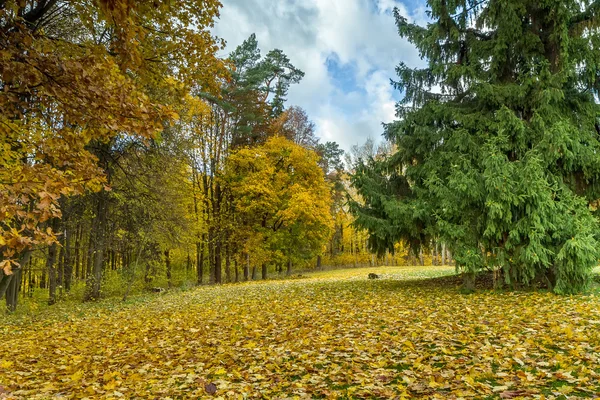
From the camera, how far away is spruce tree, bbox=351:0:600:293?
23.1 feet

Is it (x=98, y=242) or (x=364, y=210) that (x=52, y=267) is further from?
(x=364, y=210)

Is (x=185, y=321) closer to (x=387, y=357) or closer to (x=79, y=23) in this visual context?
(x=387, y=357)

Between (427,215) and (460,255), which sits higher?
(427,215)

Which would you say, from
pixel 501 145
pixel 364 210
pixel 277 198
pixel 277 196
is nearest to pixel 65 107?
pixel 364 210

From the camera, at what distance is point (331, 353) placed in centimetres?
416

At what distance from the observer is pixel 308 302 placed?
831 centimetres

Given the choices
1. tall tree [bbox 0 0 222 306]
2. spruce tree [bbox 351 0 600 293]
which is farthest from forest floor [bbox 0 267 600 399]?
tall tree [bbox 0 0 222 306]

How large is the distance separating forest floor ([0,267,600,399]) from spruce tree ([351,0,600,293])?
1.06 m

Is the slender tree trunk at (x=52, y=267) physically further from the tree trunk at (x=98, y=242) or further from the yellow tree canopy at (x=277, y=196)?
the yellow tree canopy at (x=277, y=196)

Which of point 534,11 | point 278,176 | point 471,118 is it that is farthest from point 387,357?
point 278,176

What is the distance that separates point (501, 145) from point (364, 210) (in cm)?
347

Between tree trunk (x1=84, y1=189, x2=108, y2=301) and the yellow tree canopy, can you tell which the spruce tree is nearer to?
tree trunk (x1=84, y1=189, x2=108, y2=301)

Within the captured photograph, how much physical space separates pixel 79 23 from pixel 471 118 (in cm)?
958

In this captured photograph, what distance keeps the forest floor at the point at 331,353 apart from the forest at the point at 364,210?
0.11 ft
